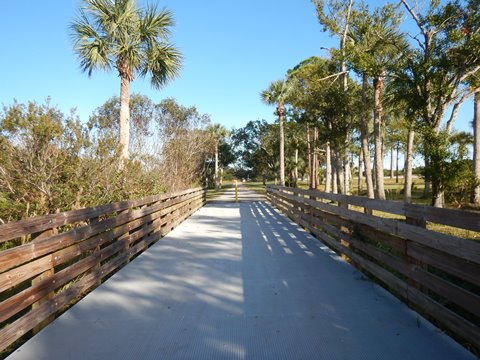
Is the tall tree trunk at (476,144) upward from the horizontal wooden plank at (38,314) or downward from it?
upward

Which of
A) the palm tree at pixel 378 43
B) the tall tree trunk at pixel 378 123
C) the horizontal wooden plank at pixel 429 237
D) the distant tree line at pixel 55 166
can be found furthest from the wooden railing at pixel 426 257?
the tall tree trunk at pixel 378 123

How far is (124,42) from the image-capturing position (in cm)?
1126

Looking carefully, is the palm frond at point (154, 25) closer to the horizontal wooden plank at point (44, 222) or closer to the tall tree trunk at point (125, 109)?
the tall tree trunk at point (125, 109)

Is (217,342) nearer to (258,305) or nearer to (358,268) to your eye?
(258,305)

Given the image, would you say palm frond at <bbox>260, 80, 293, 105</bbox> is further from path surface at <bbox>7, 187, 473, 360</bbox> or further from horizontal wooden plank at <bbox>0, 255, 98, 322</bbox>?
horizontal wooden plank at <bbox>0, 255, 98, 322</bbox>

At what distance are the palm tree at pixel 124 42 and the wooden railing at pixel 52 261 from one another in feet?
17.6

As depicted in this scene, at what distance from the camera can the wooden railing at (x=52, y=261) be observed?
3.02m

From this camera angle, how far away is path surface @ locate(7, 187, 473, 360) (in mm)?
3016

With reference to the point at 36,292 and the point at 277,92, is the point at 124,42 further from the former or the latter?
the point at 277,92

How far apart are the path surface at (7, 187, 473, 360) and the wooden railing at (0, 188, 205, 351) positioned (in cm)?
19

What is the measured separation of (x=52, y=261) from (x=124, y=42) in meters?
9.23

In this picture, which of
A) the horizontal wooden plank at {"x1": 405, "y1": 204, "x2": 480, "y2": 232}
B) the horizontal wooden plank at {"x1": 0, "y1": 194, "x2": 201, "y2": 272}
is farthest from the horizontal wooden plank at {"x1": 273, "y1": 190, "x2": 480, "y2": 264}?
the horizontal wooden plank at {"x1": 0, "y1": 194, "x2": 201, "y2": 272}

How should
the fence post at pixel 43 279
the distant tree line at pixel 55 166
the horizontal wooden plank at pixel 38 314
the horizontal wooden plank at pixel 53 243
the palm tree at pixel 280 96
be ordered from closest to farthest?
the horizontal wooden plank at pixel 38 314 → the horizontal wooden plank at pixel 53 243 → the fence post at pixel 43 279 → the distant tree line at pixel 55 166 → the palm tree at pixel 280 96

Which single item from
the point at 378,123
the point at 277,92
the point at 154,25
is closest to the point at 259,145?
the point at 277,92
